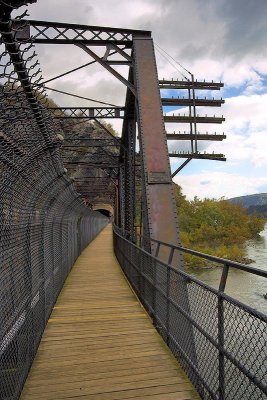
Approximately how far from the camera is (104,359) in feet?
15.8

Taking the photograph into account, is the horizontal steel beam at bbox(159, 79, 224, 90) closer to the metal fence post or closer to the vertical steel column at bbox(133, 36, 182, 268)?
the vertical steel column at bbox(133, 36, 182, 268)

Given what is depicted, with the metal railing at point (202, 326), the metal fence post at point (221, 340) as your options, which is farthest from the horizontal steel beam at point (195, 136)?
the metal fence post at point (221, 340)

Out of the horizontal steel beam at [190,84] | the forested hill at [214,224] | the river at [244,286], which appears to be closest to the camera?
the horizontal steel beam at [190,84]

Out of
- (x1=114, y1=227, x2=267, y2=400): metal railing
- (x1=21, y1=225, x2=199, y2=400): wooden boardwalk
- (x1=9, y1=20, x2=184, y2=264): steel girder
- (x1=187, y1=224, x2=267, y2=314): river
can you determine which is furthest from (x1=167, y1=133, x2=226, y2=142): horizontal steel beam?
(x1=187, y1=224, x2=267, y2=314): river

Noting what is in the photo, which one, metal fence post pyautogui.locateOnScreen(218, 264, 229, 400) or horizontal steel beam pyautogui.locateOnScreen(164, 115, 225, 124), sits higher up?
horizontal steel beam pyautogui.locateOnScreen(164, 115, 225, 124)

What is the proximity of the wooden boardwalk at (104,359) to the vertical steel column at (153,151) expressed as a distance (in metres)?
1.53

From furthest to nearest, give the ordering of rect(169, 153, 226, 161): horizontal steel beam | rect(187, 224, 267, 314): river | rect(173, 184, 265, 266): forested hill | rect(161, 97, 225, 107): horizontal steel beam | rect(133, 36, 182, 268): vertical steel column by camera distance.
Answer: rect(173, 184, 265, 266): forested hill, rect(187, 224, 267, 314): river, rect(161, 97, 225, 107): horizontal steel beam, rect(169, 153, 226, 161): horizontal steel beam, rect(133, 36, 182, 268): vertical steel column

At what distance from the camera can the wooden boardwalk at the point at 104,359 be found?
388cm

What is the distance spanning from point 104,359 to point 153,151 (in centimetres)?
437

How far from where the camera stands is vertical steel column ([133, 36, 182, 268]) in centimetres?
697

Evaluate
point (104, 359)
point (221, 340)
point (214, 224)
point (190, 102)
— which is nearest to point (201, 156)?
point (190, 102)

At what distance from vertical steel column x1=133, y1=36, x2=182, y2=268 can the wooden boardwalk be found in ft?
5.02

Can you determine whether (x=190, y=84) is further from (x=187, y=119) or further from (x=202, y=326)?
(x=202, y=326)

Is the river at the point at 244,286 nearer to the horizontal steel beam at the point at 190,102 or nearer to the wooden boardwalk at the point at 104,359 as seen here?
the horizontal steel beam at the point at 190,102
